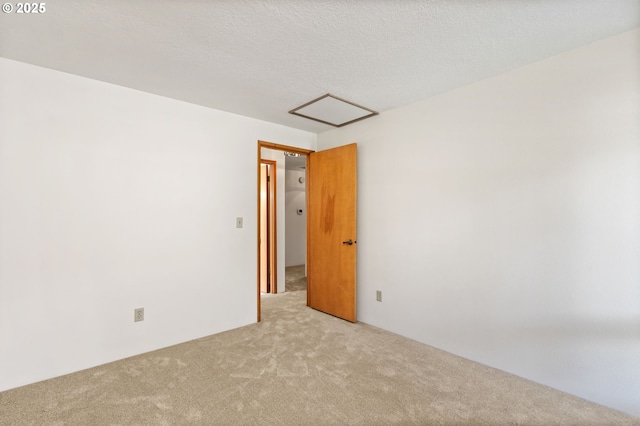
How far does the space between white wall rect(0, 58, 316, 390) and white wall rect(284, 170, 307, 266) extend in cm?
383

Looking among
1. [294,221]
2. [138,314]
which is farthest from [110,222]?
[294,221]

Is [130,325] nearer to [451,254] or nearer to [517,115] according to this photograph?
[451,254]

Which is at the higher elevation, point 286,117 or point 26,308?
point 286,117

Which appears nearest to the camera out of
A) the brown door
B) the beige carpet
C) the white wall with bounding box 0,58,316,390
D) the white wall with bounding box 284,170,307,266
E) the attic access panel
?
the beige carpet

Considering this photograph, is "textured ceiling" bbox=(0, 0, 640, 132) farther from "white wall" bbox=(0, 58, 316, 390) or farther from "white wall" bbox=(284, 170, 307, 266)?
"white wall" bbox=(284, 170, 307, 266)

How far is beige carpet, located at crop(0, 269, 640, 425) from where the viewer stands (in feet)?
5.94

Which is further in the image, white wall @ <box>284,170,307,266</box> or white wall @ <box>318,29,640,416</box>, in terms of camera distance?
white wall @ <box>284,170,307,266</box>

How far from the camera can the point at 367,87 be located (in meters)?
2.58

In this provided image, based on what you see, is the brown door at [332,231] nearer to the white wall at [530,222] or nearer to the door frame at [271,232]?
the white wall at [530,222]

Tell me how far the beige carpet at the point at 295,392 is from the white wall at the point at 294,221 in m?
4.43

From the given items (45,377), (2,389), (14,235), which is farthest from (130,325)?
(14,235)

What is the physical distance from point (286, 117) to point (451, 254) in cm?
234

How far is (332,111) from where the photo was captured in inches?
124

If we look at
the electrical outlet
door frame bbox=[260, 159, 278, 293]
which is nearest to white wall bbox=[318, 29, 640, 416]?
door frame bbox=[260, 159, 278, 293]
